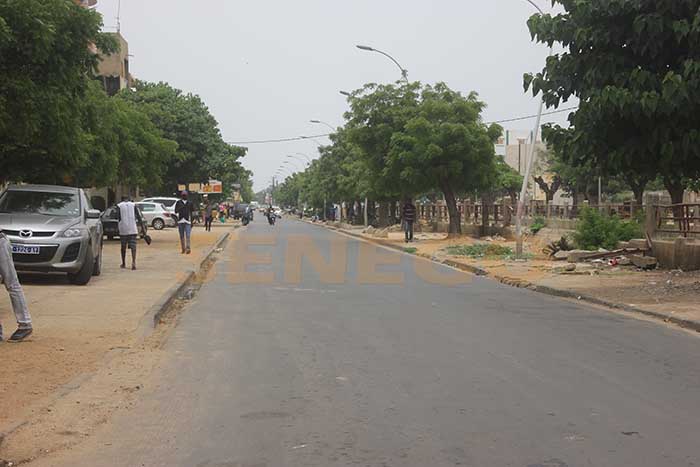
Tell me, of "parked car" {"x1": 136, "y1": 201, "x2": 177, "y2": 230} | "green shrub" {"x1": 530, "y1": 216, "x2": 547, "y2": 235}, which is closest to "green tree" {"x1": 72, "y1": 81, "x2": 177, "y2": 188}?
"parked car" {"x1": 136, "y1": 201, "x2": 177, "y2": 230}

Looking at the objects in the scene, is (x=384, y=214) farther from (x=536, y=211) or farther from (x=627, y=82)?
(x=627, y=82)

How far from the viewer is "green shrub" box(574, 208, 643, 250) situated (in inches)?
938

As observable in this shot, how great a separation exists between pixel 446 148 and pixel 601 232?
1071 centimetres

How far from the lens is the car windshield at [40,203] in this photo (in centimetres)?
1510

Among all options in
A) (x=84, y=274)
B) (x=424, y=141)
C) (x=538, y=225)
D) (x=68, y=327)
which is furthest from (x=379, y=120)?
(x=68, y=327)

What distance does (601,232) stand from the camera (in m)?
23.9

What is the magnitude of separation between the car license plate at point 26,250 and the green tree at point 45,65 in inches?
79.7

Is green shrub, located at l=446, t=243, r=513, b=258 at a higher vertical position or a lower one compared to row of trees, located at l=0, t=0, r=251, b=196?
lower

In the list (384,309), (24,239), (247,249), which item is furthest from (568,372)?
(247,249)

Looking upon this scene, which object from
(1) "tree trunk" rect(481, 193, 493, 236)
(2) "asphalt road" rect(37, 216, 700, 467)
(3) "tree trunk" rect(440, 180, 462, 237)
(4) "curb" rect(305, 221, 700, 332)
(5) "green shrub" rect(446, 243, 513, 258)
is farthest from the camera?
(1) "tree trunk" rect(481, 193, 493, 236)

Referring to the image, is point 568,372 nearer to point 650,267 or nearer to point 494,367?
point 494,367

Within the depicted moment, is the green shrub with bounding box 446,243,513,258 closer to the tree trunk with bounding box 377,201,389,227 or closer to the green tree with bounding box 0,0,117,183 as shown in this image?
the green tree with bounding box 0,0,117,183

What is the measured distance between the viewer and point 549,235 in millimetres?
31688

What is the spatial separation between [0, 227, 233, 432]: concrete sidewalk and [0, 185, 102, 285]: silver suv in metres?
0.43
